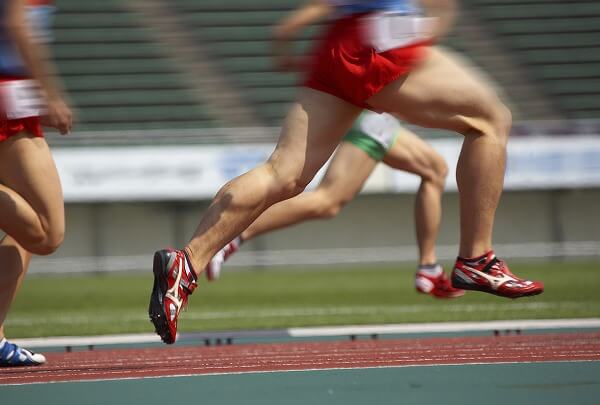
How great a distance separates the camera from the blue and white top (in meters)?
4.06

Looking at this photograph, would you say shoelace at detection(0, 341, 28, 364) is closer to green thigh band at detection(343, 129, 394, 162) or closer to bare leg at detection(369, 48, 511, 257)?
bare leg at detection(369, 48, 511, 257)

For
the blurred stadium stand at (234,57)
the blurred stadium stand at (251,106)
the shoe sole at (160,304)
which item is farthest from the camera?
the blurred stadium stand at (234,57)

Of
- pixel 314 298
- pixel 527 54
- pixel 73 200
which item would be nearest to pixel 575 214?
pixel 527 54

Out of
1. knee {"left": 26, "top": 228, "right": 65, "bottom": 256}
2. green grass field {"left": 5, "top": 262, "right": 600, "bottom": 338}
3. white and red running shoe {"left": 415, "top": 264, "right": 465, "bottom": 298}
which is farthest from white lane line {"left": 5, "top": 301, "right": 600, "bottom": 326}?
knee {"left": 26, "top": 228, "right": 65, "bottom": 256}

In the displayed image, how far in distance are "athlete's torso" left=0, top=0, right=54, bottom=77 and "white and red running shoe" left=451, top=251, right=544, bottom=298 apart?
6.26 ft

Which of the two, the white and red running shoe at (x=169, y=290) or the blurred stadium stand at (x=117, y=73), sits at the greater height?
the blurred stadium stand at (x=117, y=73)

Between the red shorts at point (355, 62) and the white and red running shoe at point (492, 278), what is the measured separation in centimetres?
82

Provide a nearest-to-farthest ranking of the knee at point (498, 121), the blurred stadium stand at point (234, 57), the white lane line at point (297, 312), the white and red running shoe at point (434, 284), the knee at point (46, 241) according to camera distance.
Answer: the knee at point (498, 121), the knee at point (46, 241), the white and red running shoe at point (434, 284), the white lane line at point (297, 312), the blurred stadium stand at point (234, 57)

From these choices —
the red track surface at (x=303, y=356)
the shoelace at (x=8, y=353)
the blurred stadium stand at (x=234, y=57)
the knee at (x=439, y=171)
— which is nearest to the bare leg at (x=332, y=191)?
the knee at (x=439, y=171)

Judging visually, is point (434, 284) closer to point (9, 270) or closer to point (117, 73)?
point (9, 270)

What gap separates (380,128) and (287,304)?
10.7 feet

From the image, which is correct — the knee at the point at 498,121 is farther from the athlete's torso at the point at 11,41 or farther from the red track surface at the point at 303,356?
the athlete's torso at the point at 11,41

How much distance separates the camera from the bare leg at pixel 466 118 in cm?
410

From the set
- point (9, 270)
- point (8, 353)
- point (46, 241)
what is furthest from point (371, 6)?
point (8, 353)
